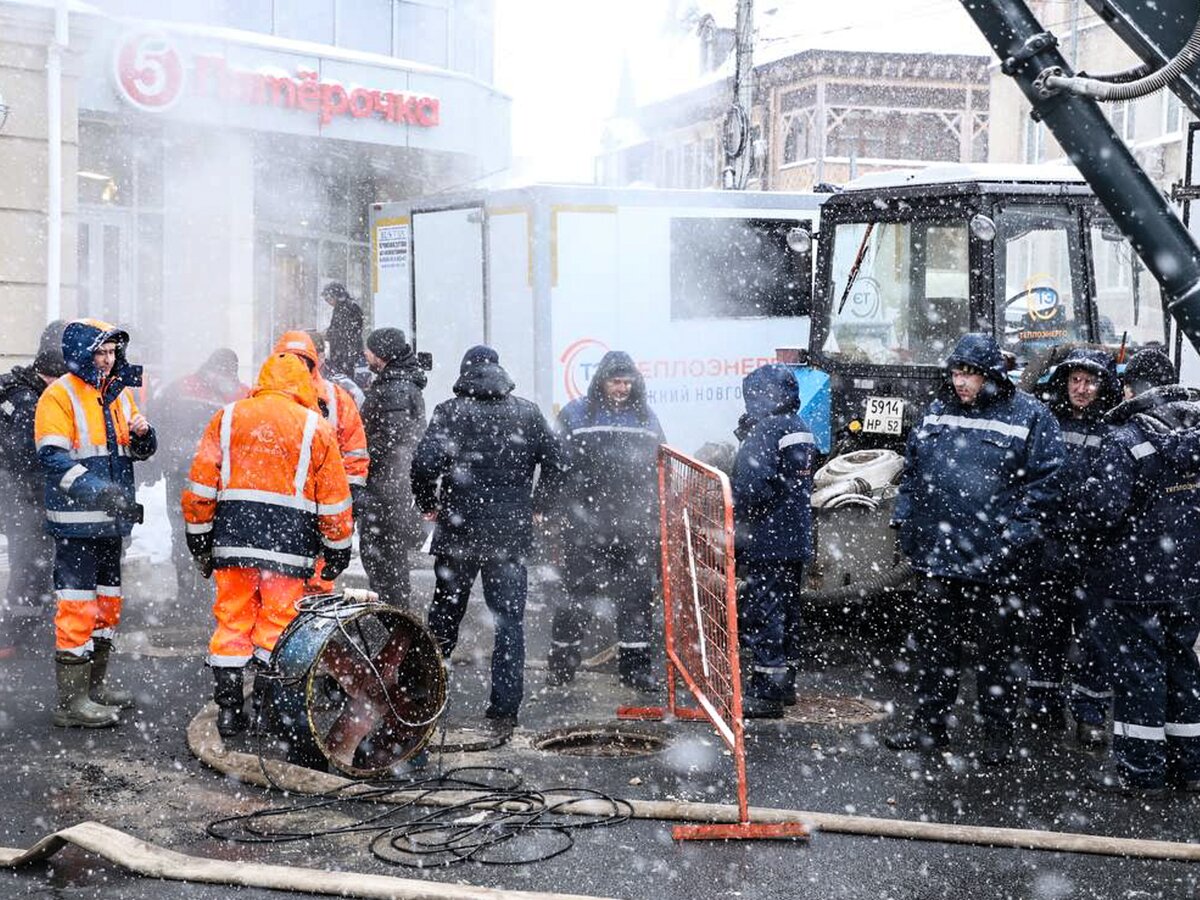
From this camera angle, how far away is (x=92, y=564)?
692 centimetres

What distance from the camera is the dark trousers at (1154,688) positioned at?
600 cm

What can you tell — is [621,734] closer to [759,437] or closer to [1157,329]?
[759,437]

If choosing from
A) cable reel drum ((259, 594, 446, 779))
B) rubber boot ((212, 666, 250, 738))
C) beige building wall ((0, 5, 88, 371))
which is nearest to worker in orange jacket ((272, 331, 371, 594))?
rubber boot ((212, 666, 250, 738))

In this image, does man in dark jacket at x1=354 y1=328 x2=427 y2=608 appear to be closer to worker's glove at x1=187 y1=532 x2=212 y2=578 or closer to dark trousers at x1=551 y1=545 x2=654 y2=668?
dark trousers at x1=551 y1=545 x2=654 y2=668

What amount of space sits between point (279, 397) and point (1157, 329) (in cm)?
549

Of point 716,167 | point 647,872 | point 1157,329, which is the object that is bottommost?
point 647,872

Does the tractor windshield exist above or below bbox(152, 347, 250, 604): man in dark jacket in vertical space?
above

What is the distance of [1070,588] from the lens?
686 cm

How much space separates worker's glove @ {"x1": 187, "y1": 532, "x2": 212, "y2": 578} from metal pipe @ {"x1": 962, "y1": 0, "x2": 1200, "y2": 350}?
4280mm

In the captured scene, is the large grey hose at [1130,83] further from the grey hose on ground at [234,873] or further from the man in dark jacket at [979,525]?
the man in dark jacket at [979,525]

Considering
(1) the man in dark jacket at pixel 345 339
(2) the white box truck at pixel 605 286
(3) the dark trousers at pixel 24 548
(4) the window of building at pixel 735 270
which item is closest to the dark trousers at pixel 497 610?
(3) the dark trousers at pixel 24 548

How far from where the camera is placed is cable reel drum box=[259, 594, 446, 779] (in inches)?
234

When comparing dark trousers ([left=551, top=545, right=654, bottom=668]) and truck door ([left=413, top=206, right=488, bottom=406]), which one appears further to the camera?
truck door ([left=413, top=206, right=488, bottom=406])

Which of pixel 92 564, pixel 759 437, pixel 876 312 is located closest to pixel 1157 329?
pixel 876 312
